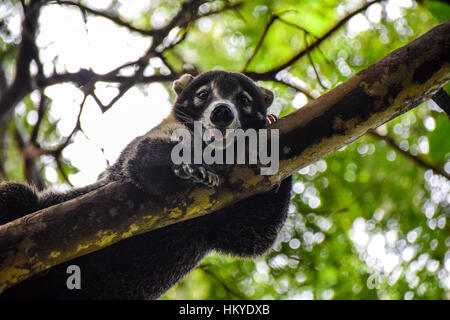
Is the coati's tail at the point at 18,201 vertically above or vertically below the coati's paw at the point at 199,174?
below

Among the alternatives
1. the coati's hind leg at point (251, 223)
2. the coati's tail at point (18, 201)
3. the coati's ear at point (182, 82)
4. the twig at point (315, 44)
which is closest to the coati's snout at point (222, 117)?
the coati's hind leg at point (251, 223)

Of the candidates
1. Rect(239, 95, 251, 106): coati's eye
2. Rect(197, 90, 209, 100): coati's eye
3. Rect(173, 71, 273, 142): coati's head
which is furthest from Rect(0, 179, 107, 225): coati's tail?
Rect(239, 95, 251, 106): coati's eye

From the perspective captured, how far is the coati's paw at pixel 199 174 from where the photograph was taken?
4078 mm

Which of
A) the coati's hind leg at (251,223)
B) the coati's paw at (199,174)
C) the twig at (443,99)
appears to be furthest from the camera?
the coati's hind leg at (251,223)

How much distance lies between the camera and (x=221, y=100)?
5727 millimetres

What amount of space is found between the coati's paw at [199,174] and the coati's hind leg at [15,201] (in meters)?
2.21

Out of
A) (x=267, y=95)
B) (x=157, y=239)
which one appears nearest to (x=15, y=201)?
(x=157, y=239)

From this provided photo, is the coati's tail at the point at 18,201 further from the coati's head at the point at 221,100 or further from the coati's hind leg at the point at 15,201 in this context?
the coati's head at the point at 221,100

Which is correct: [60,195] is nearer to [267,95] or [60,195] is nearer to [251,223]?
[251,223]

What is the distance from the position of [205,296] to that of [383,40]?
565 centimetres

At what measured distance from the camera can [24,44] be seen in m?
6.98

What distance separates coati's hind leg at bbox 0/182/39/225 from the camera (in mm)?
5191

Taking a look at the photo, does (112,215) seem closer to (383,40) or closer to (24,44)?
(24,44)

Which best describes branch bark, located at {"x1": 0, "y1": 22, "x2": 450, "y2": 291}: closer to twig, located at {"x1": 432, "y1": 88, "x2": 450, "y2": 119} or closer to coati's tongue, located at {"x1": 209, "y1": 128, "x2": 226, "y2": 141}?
twig, located at {"x1": 432, "y1": 88, "x2": 450, "y2": 119}
